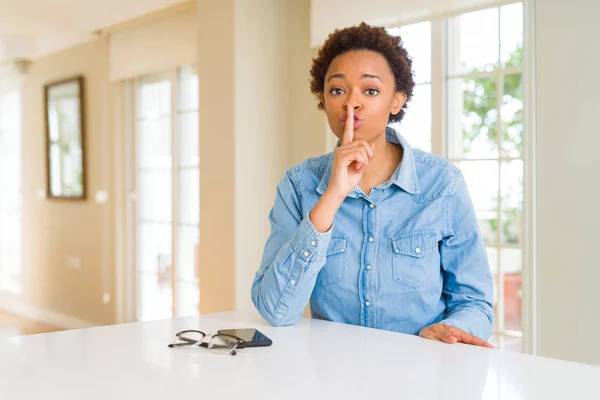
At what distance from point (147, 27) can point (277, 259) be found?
13.0ft

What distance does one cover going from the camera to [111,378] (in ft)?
3.42

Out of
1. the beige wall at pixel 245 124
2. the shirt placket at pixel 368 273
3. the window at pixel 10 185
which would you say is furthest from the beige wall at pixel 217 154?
the window at pixel 10 185

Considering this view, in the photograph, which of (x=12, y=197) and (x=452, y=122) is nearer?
(x=452, y=122)

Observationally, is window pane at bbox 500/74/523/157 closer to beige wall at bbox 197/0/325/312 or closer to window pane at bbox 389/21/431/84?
window pane at bbox 389/21/431/84

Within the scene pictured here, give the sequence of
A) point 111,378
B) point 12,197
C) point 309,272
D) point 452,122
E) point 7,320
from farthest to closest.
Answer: point 12,197
point 7,320
point 452,122
point 309,272
point 111,378

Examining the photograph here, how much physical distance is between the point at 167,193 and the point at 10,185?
292cm

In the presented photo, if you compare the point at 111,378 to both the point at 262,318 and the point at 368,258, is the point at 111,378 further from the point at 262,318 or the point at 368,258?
the point at 368,258

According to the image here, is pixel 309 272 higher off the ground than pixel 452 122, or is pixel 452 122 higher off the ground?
pixel 452 122

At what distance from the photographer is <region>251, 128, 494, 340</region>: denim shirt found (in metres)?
1.44

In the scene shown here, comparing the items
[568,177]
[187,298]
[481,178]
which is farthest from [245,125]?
[568,177]

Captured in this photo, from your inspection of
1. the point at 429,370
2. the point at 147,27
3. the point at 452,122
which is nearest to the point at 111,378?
the point at 429,370

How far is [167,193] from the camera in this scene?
5109mm

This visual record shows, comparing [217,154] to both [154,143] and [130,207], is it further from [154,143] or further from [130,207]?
[130,207]

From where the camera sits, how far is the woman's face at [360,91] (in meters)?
1.50
